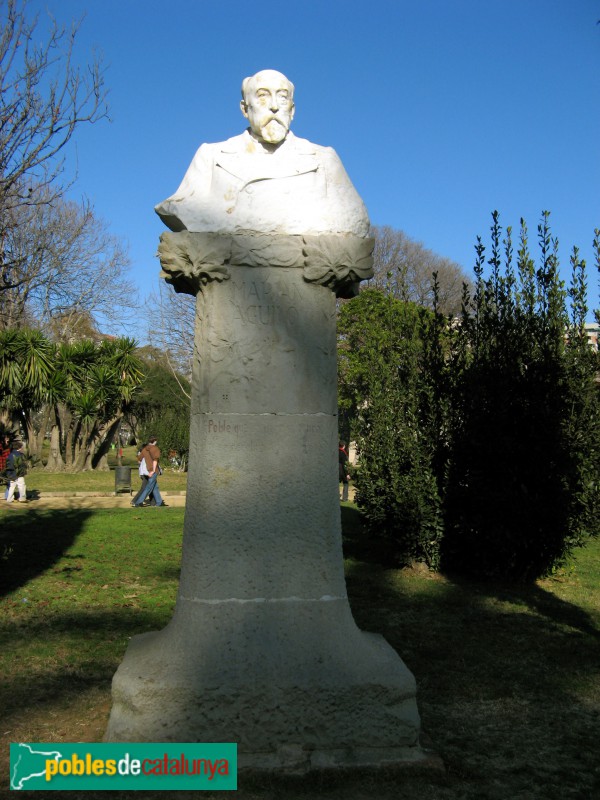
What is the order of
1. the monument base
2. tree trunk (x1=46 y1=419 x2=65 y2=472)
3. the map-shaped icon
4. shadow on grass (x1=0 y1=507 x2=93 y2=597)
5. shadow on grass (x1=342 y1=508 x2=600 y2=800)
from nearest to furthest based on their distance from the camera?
A: the map-shaped icon → the monument base → shadow on grass (x1=342 y1=508 x2=600 y2=800) → shadow on grass (x1=0 y1=507 x2=93 y2=597) → tree trunk (x1=46 y1=419 x2=65 y2=472)

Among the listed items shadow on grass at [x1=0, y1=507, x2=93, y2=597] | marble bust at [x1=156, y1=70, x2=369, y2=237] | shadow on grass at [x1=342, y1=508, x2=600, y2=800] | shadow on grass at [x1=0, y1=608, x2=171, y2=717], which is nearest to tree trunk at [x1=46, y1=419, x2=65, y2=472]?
shadow on grass at [x1=0, y1=507, x2=93, y2=597]

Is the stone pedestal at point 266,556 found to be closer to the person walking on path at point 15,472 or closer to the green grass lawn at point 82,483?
the person walking on path at point 15,472

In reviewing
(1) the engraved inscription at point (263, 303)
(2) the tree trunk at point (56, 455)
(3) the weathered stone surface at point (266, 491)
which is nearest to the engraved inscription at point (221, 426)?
(3) the weathered stone surface at point (266, 491)

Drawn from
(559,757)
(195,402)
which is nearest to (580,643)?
(559,757)

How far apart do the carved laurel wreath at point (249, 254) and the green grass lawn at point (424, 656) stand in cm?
236

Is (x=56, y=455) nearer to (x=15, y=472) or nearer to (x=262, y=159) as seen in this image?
(x=15, y=472)

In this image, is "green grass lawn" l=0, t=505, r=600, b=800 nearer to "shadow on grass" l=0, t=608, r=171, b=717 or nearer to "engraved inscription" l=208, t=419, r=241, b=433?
"shadow on grass" l=0, t=608, r=171, b=717

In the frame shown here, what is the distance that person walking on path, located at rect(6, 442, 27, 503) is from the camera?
51.7 ft

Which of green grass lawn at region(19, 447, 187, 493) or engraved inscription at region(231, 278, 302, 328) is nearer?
engraved inscription at region(231, 278, 302, 328)

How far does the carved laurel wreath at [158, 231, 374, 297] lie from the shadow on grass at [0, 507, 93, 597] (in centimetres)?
498

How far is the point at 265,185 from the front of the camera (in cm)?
393

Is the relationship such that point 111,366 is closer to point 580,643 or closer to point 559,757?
point 580,643

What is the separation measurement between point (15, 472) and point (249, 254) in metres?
13.5

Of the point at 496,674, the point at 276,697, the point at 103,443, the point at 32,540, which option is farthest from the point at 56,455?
the point at 276,697
